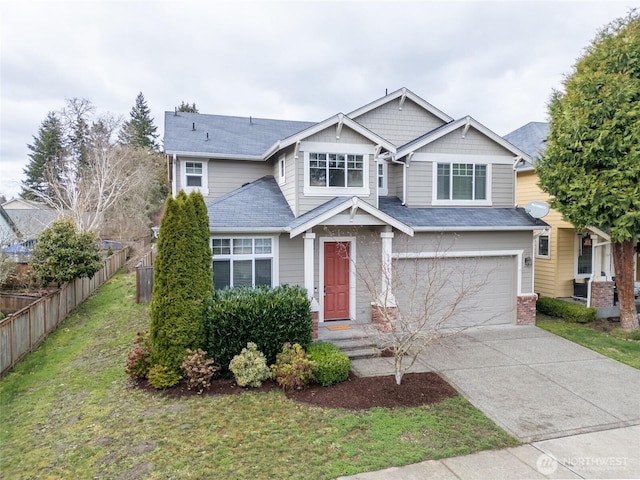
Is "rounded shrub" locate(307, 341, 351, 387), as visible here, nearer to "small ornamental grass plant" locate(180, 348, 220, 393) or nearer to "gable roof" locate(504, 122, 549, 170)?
"small ornamental grass plant" locate(180, 348, 220, 393)

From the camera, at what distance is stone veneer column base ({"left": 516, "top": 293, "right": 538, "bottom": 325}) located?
12.8 metres

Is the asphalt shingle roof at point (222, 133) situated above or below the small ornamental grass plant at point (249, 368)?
above

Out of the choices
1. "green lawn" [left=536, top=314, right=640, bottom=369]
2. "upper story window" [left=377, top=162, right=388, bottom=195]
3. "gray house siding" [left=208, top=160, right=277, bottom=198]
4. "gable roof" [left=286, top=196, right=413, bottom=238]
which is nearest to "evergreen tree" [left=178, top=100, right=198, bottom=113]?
"gray house siding" [left=208, top=160, right=277, bottom=198]

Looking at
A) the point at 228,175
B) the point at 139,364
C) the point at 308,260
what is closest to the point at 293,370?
the point at 139,364

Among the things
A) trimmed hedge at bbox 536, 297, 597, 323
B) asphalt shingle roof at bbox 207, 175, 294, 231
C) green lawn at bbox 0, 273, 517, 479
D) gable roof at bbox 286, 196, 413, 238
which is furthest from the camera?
trimmed hedge at bbox 536, 297, 597, 323

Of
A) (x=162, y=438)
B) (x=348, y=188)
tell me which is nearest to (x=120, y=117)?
(x=348, y=188)

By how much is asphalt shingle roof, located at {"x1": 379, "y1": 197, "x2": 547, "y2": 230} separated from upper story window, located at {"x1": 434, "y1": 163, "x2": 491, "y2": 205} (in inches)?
12.5

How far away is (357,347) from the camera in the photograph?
9875 mm

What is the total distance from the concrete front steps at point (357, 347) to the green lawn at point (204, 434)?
258 cm

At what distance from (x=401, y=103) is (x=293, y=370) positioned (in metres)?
10.7

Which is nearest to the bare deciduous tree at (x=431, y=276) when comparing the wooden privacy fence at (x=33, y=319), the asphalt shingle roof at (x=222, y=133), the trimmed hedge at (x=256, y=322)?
the trimmed hedge at (x=256, y=322)

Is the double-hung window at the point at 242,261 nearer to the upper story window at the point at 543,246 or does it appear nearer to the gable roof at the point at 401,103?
the gable roof at the point at 401,103

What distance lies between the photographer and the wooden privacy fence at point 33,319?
9086mm
